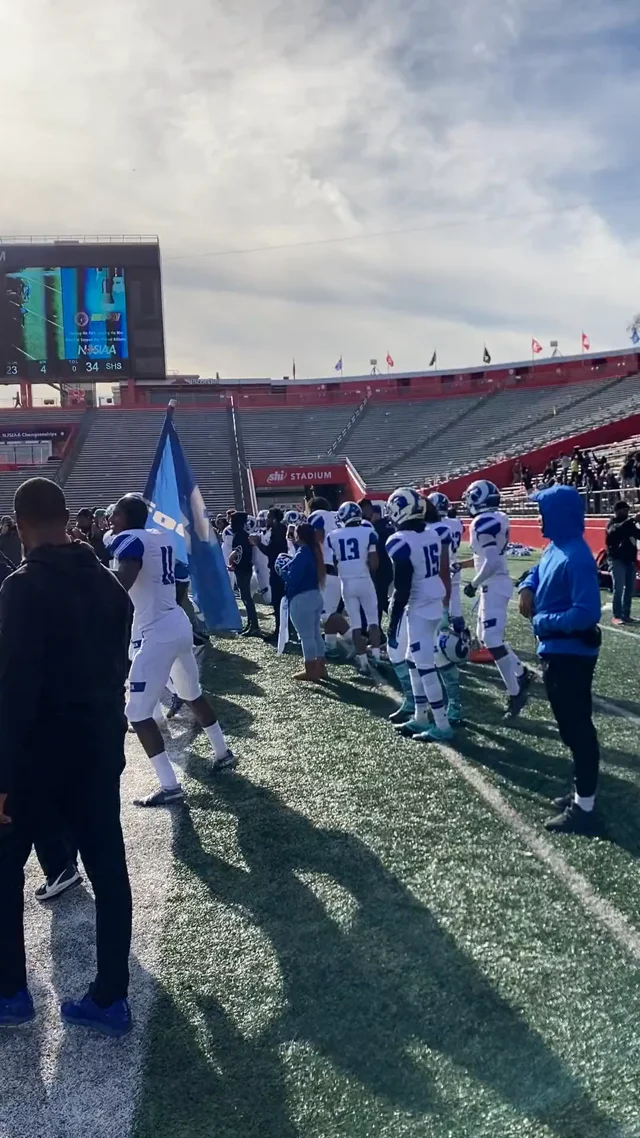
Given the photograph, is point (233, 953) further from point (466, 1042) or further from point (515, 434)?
point (515, 434)

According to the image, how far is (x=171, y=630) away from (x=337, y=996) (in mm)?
2693

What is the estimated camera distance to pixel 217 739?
6094 mm

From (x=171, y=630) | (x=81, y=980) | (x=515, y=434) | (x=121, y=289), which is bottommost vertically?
(x=81, y=980)

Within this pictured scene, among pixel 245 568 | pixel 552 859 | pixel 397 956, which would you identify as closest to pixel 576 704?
pixel 552 859

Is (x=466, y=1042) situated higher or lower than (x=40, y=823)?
lower

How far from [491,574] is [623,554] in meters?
4.72

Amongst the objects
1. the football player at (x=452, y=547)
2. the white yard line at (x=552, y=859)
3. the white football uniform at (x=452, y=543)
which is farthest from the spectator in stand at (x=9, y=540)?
the white yard line at (x=552, y=859)

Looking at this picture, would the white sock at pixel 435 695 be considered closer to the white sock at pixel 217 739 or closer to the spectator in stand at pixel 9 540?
the white sock at pixel 217 739

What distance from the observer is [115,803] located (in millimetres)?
3330

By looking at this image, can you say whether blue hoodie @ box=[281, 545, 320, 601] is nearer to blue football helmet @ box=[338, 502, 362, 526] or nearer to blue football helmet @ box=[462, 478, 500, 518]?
blue football helmet @ box=[338, 502, 362, 526]

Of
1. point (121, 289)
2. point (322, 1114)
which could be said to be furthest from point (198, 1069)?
point (121, 289)

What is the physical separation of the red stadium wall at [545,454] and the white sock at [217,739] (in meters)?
27.7

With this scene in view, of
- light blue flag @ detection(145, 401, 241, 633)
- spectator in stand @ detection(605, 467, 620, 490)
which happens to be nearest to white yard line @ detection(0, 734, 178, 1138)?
light blue flag @ detection(145, 401, 241, 633)

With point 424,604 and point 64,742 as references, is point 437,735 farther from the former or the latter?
point 64,742
